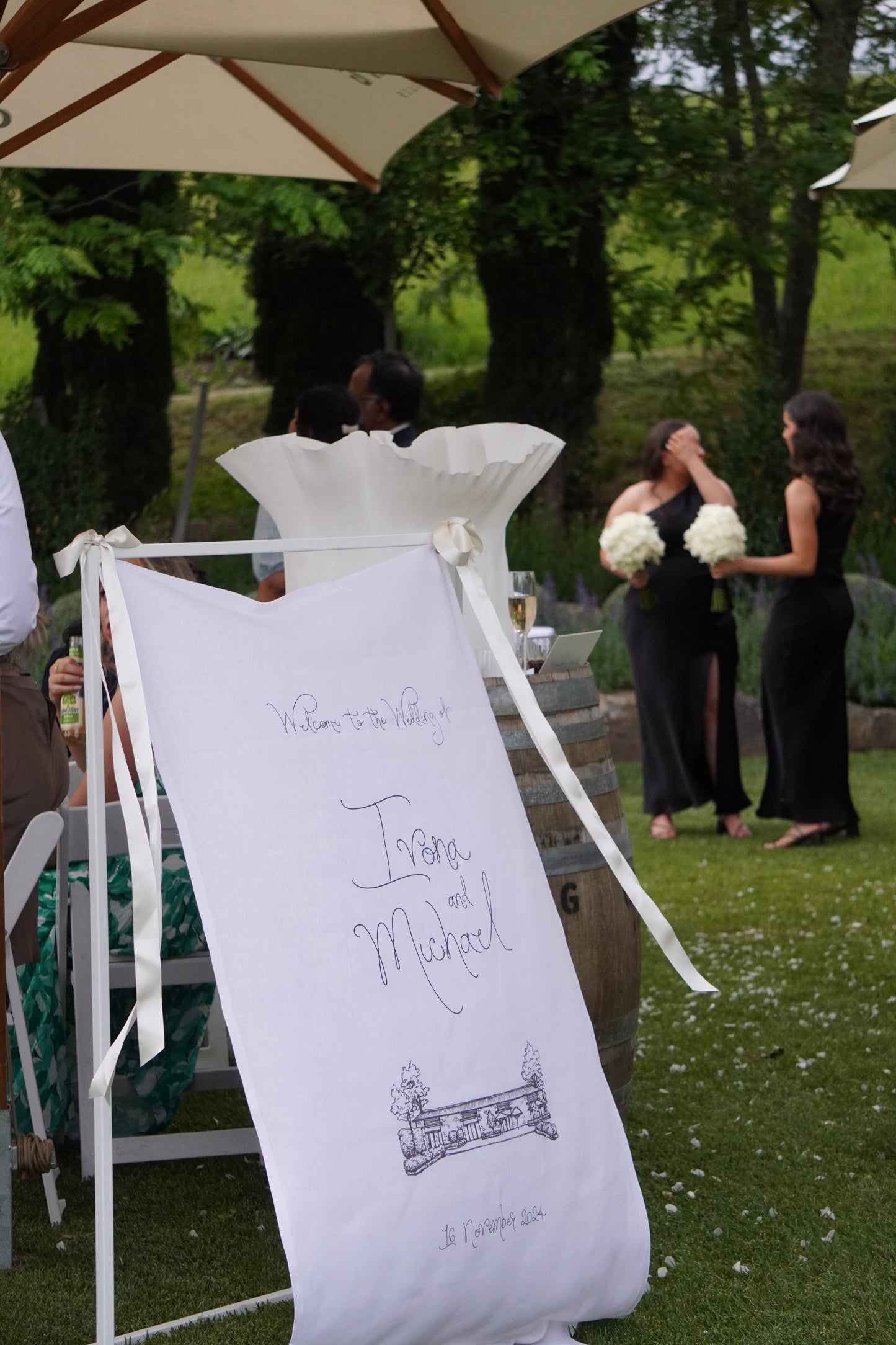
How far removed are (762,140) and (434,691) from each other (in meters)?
10.7

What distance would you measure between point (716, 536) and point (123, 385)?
255 inches

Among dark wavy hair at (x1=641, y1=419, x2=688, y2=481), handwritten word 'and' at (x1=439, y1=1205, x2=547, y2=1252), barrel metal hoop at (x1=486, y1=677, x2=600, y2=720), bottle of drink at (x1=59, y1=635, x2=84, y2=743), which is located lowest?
handwritten word 'and' at (x1=439, y1=1205, x2=547, y2=1252)

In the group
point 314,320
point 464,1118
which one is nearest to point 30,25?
point 464,1118

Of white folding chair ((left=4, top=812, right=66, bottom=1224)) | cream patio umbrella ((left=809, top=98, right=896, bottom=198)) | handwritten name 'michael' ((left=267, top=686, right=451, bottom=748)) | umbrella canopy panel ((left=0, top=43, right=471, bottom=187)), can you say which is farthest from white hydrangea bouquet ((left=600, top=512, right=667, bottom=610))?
handwritten name 'michael' ((left=267, top=686, right=451, bottom=748))

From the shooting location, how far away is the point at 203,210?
10.6 meters

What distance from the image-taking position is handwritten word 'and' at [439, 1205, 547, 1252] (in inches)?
83.4

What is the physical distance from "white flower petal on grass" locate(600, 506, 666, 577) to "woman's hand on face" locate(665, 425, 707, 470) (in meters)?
0.37

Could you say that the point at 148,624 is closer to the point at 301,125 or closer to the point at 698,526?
the point at 301,125

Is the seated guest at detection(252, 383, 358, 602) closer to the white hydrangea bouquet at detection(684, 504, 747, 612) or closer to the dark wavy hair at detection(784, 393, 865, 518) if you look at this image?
the white hydrangea bouquet at detection(684, 504, 747, 612)

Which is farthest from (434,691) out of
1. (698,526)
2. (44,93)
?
(698,526)

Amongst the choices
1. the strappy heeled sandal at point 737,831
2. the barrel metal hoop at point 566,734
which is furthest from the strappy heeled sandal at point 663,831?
the barrel metal hoop at point 566,734

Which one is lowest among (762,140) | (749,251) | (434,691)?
(434,691)

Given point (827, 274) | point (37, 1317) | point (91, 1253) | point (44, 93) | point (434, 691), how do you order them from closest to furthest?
1. point (434, 691)
2. point (37, 1317)
3. point (91, 1253)
4. point (44, 93)
5. point (827, 274)

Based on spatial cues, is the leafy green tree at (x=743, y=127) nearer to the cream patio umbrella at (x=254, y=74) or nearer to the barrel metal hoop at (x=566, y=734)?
the cream patio umbrella at (x=254, y=74)
